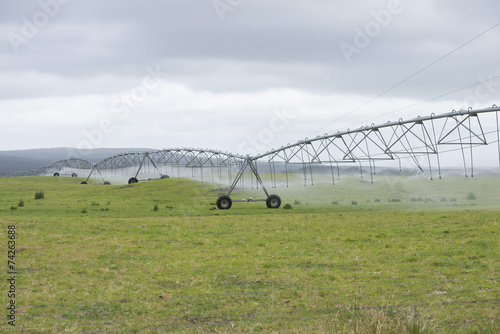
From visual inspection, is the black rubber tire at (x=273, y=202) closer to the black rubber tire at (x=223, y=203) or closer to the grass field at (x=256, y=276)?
the black rubber tire at (x=223, y=203)

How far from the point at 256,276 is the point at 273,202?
29.3m

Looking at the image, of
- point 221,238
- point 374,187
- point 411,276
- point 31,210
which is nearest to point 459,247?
point 411,276

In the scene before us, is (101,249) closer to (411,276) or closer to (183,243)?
(183,243)

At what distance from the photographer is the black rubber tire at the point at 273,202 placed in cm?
4647

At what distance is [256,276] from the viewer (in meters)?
17.5

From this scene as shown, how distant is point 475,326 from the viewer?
1227 centimetres

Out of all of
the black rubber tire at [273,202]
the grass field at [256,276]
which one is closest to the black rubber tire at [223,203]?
the black rubber tire at [273,202]

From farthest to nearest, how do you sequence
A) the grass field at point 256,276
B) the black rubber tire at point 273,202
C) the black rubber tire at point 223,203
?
1. the black rubber tire at point 273,202
2. the black rubber tire at point 223,203
3. the grass field at point 256,276

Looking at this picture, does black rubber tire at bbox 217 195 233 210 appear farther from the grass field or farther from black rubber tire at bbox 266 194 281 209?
the grass field

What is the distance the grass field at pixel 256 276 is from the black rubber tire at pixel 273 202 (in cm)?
1321

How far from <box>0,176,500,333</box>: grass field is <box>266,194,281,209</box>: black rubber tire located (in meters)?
13.2

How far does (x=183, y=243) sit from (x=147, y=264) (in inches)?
196

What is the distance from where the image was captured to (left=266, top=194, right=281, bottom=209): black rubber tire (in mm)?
46469

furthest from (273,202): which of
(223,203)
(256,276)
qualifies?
(256,276)
